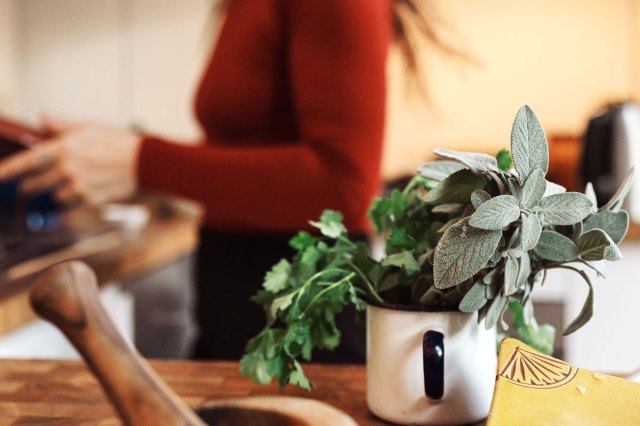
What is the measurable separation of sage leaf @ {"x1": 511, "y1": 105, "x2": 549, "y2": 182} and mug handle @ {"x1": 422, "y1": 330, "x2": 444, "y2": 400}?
0.15 m

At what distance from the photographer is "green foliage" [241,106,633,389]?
54 centimetres

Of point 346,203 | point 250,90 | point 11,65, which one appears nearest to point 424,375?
point 346,203

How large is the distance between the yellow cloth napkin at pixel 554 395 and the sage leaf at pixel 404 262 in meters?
0.09

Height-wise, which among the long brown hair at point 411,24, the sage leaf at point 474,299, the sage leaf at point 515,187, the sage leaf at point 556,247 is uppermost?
the long brown hair at point 411,24

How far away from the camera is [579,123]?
10.6 feet

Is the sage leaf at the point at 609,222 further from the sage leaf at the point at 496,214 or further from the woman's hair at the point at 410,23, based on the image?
the woman's hair at the point at 410,23

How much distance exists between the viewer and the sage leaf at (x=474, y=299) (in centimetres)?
57

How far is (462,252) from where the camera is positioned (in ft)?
1.77

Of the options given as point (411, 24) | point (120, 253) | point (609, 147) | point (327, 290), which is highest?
point (411, 24)

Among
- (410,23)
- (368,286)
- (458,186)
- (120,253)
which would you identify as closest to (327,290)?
(368,286)

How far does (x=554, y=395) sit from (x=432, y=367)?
0.10m

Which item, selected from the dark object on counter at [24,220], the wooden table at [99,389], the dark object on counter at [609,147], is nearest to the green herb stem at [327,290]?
the wooden table at [99,389]

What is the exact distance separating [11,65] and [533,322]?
9.87ft

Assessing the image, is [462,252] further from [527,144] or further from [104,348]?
A: [104,348]
